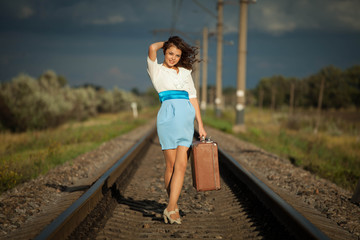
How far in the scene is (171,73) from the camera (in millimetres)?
3352

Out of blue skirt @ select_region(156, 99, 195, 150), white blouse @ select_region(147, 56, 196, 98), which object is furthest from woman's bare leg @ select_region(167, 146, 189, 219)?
white blouse @ select_region(147, 56, 196, 98)

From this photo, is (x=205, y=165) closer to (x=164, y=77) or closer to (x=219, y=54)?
(x=164, y=77)

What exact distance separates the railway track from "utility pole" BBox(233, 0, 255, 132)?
982cm

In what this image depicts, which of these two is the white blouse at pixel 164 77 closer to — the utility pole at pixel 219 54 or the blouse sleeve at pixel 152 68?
the blouse sleeve at pixel 152 68

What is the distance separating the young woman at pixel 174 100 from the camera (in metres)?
3.33

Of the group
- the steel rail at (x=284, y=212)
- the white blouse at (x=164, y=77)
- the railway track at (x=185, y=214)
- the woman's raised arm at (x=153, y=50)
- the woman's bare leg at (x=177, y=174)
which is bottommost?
the railway track at (x=185, y=214)

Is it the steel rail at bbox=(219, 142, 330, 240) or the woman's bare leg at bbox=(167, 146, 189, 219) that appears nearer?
the steel rail at bbox=(219, 142, 330, 240)

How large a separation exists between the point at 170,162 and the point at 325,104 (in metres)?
40.4

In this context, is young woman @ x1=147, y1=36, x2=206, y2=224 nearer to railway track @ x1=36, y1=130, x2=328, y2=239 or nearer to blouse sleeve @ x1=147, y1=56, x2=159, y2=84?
blouse sleeve @ x1=147, y1=56, x2=159, y2=84

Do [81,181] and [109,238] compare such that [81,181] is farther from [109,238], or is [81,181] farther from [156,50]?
[156,50]

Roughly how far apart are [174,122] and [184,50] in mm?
776

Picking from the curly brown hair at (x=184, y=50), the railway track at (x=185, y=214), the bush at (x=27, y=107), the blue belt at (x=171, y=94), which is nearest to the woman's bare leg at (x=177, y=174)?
the railway track at (x=185, y=214)

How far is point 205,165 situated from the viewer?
3.50 m

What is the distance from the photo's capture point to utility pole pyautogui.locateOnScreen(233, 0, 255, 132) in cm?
1512
